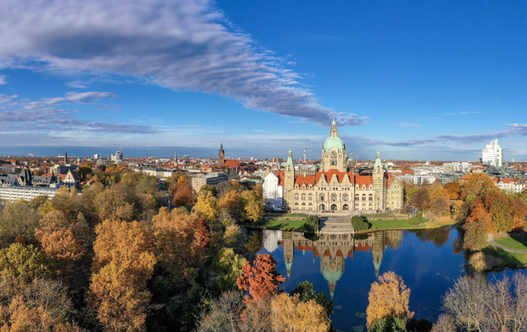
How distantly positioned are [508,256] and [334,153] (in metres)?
47.9

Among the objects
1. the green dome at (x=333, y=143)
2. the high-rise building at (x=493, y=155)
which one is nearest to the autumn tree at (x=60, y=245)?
the green dome at (x=333, y=143)

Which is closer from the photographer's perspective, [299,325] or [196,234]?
[299,325]

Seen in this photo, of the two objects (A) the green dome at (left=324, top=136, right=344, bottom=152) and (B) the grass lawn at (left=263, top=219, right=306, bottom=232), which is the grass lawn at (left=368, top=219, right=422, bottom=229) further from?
(A) the green dome at (left=324, top=136, right=344, bottom=152)

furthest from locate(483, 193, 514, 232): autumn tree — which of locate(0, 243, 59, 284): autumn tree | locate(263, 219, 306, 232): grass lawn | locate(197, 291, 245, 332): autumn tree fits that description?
locate(0, 243, 59, 284): autumn tree

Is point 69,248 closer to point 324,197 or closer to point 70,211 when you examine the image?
point 70,211

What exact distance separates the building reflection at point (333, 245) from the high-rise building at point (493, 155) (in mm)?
144624

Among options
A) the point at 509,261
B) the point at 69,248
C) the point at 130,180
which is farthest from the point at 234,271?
the point at 130,180

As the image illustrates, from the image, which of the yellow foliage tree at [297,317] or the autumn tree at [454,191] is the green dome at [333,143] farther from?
the yellow foliage tree at [297,317]

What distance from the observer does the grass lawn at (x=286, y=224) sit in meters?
59.5

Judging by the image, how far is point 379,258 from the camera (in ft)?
143

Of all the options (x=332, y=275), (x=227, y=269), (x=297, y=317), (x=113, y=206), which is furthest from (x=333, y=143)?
(x=297, y=317)

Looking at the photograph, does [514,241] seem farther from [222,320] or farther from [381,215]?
[222,320]

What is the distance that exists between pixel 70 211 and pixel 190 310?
2527 centimetres

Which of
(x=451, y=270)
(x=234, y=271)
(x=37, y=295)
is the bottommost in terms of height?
(x=451, y=270)
